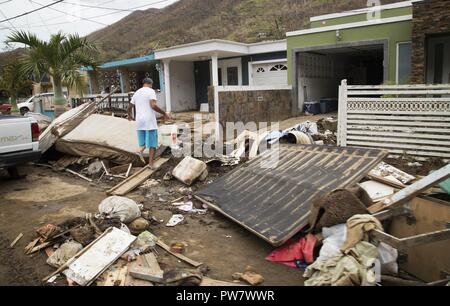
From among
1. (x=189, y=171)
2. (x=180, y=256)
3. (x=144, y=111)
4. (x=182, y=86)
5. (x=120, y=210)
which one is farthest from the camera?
(x=182, y=86)

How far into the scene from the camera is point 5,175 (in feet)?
24.6

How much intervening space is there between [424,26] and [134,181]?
8356mm

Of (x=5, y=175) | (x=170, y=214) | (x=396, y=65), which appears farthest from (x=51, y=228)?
(x=396, y=65)

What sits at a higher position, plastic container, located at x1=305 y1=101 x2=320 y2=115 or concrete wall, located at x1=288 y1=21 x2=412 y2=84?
concrete wall, located at x1=288 y1=21 x2=412 y2=84

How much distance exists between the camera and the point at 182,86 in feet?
63.7

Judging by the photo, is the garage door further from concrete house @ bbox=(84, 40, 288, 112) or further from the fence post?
the fence post

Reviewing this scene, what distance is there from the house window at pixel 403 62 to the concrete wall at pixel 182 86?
1080cm

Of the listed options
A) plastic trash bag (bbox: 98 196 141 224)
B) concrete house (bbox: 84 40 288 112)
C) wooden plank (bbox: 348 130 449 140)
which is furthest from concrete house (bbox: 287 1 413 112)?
plastic trash bag (bbox: 98 196 141 224)

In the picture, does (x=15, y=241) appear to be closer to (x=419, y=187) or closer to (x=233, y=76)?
(x=419, y=187)

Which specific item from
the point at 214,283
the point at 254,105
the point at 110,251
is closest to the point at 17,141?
the point at 110,251

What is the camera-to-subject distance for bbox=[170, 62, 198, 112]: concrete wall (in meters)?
18.9

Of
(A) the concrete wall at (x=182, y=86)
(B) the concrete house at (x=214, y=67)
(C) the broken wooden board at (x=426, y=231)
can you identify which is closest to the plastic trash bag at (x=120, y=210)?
(C) the broken wooden board at (x=426, y=231)

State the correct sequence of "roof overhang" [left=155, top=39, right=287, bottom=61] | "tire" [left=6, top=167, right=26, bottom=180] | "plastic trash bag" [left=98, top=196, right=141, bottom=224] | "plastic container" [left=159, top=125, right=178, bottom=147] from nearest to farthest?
"plastic trash bag" [left=98, top=196, right=141, bottom=224], "tire" [left=6, top=167, right=26, bottom=180], "plastic container" [left=159, top=125, right=178, bottom=147], "roof overhang" [left=155, top=39, right=287, bottom=61]

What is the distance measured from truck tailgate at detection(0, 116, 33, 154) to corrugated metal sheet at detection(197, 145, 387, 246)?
131 inches
